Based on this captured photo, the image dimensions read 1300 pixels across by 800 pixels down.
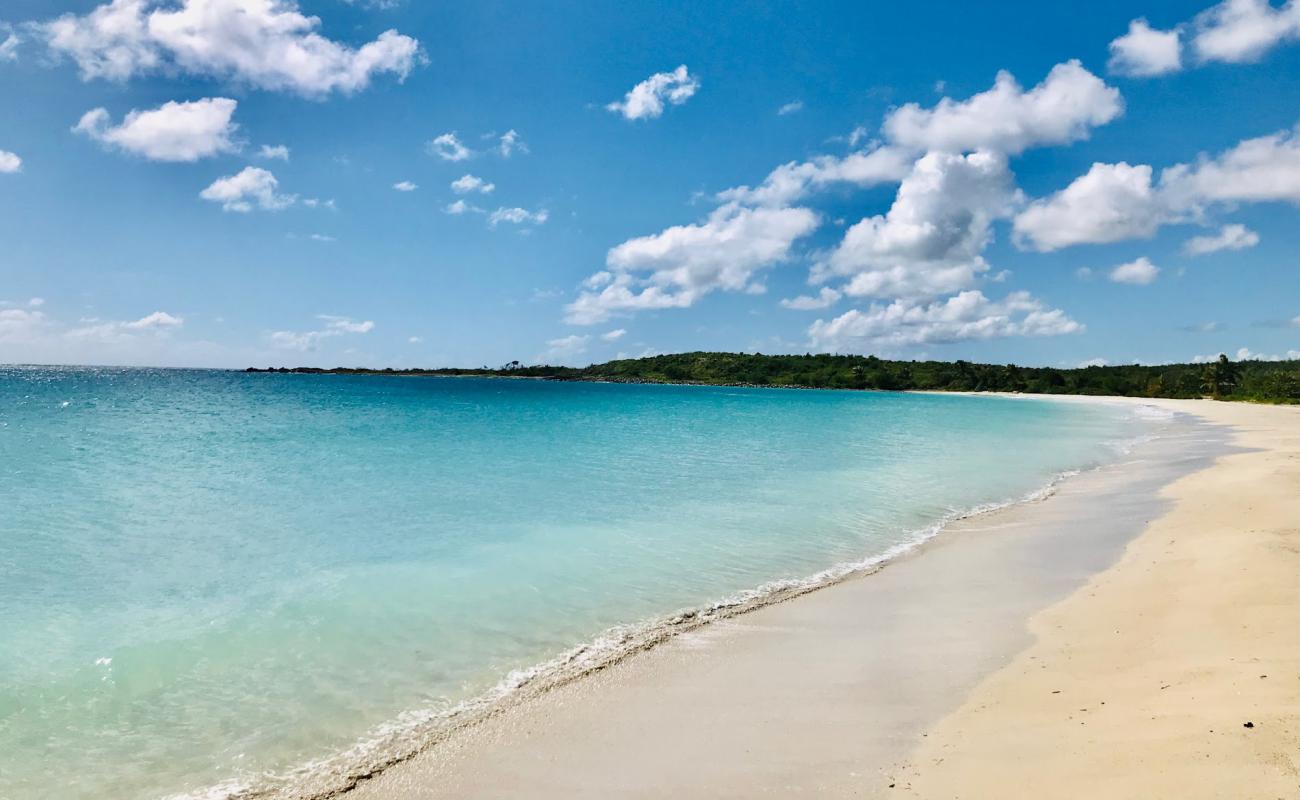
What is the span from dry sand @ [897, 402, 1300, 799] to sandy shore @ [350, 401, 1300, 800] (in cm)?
2

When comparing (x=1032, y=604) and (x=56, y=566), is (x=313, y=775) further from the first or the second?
(x=56, y=566)

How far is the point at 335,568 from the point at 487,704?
6500 mm

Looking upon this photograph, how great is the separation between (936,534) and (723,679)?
8.98m

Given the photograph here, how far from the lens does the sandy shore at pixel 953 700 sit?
4.94 meters

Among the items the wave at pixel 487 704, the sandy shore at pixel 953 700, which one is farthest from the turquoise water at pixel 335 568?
the sandy shore at pixel 953 700

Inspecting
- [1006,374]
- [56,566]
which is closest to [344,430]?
[56,566]

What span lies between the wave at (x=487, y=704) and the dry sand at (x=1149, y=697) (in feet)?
11.7

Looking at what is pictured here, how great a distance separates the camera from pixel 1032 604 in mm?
9234

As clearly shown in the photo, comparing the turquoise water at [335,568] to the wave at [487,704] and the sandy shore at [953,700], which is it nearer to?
the wave at [487,704]

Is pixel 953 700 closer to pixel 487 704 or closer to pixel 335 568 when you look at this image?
pixel 487 704

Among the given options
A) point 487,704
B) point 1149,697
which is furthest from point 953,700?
point 487,704

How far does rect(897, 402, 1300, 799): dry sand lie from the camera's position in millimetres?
4629

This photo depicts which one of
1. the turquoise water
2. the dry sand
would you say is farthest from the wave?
the dry sand

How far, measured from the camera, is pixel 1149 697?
231 inches
